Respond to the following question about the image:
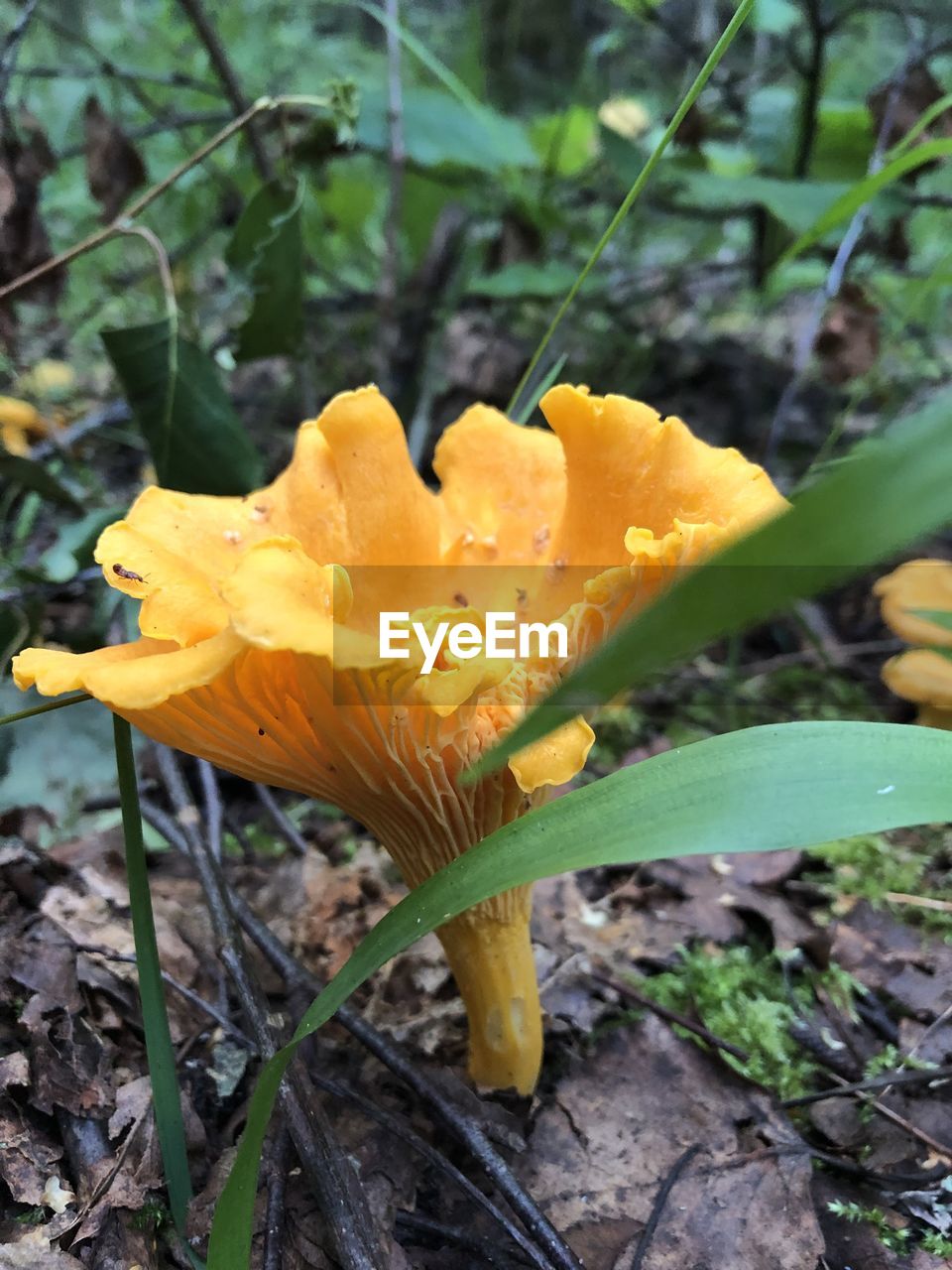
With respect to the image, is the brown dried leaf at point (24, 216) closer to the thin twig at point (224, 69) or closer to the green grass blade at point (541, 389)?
the thin twig at point (224, 69)

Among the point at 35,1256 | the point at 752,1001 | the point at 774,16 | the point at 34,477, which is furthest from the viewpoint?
the point at 774,16

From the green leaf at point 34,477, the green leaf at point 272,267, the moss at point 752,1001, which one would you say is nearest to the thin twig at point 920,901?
the moss at point 752,1001

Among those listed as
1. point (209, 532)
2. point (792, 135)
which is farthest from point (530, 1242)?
point (792, 135)

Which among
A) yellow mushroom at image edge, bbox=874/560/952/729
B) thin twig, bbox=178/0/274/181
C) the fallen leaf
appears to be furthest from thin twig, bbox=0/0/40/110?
yellow mushroom at image edge, bbox=874/560/952/729

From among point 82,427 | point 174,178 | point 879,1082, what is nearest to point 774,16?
point 174,178

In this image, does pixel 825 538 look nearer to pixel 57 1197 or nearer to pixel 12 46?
pixel 57 1197

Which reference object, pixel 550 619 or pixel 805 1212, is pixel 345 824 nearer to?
pixel 550 619
